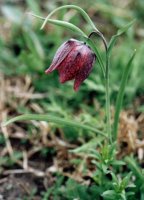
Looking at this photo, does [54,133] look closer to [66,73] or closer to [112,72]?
[112,72]

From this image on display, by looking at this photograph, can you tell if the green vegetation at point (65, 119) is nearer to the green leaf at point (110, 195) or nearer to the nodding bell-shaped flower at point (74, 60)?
the green leaf at point (110, 195)

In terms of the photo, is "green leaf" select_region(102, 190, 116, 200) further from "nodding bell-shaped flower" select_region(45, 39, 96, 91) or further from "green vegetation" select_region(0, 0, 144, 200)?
"nodding bell-shaped flower" select_region(45, 39, 96, 91)

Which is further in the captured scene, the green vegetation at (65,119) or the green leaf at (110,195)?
the green vegetation at (65,119)

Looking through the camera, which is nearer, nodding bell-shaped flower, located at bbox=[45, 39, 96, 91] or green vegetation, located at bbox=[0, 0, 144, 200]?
nodding bell-shaped flower, located at bbox=[45, 39, 96, 91]

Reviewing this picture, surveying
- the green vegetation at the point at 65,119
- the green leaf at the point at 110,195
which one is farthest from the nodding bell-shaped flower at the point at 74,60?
the green leaf at the point at 110,195

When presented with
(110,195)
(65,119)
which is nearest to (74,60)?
(65,119)

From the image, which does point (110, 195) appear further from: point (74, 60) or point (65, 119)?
point (74, 60)

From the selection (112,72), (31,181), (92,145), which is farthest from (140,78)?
(31,181)

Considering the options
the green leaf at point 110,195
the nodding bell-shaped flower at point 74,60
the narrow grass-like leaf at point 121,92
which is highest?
the nodding bell-shaped flower at point 74,60

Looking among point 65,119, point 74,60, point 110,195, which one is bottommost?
point 110,195

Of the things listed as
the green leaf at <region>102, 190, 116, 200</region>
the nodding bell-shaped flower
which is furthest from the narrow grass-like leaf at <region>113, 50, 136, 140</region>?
the green leaf at <region>102, 190, 116, 200</region>
